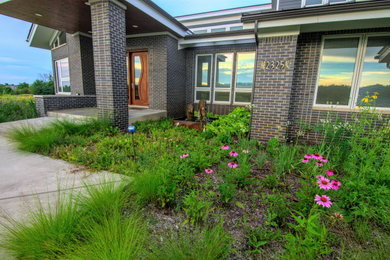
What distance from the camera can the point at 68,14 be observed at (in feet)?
20.8

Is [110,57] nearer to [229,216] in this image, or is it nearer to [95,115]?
[95,115]

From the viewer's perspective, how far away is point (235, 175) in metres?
2.56

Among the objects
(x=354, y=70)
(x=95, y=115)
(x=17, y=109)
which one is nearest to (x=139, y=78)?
(x=95, y=115)

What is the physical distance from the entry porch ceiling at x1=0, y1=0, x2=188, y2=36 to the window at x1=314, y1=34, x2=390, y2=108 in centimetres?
539

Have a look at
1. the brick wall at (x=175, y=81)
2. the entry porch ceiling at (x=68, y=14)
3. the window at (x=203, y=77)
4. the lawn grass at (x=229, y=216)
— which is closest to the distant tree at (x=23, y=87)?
the entry porch ceiling at (x=68, y=14)

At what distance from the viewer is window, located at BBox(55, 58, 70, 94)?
10859 mm

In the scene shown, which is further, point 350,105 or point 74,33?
point 74,33

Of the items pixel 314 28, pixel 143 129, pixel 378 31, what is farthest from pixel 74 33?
pixel 378 31

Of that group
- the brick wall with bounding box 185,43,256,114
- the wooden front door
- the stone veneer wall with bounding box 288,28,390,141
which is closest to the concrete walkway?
the stone veneer wall with bounding box 288,28,390,141

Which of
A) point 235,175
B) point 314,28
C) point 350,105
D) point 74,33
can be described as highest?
point 74,33

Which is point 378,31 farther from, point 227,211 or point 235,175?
point 227,211

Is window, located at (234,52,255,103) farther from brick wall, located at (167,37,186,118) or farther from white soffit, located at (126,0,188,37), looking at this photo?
white soffit, located at (126,0,188,37)

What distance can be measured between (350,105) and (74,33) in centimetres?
1075

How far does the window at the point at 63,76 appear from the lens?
10859mm
